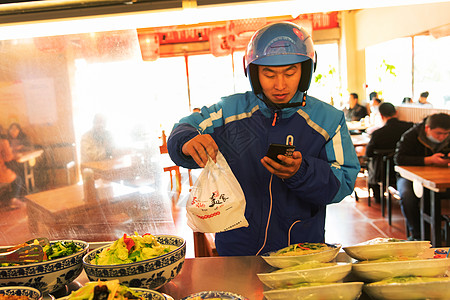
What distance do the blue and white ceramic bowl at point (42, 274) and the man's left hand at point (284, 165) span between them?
0.68 m

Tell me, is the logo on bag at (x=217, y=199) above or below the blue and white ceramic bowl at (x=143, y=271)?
above

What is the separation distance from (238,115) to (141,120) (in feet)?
1.62

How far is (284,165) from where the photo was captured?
1389mm

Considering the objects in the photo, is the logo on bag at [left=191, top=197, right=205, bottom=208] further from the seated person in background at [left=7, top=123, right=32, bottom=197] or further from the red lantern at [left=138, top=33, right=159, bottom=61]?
the red lantern at [left=138, top=33, right=159, bottom=61]

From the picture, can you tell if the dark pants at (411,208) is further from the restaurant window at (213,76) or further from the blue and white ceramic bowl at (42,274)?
the restaurant window at (213,76)

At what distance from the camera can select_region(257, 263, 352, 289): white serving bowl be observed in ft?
3.26

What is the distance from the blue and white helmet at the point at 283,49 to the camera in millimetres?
1564

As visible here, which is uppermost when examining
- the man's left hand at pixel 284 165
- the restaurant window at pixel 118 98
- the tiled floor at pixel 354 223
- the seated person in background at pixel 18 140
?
the restaurant window at pixel 118 98

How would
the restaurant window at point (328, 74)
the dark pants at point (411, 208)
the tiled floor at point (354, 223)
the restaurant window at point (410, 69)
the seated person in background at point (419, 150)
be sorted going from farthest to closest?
the restaurant window at point (328, 74), the restaurant window at point (410, 69), the tiled floor at point (354, 223), the dark pants at point (411, 208), the seated person in background at point (419, 150)

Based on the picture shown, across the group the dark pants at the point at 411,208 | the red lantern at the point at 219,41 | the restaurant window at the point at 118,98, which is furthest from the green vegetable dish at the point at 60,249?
the red lantern at the point at 219,41

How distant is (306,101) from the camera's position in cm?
175

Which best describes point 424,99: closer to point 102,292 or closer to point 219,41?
point 219,41

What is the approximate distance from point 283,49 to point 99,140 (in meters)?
0.99

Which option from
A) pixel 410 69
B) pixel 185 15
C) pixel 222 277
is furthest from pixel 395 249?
pixel 410 69
